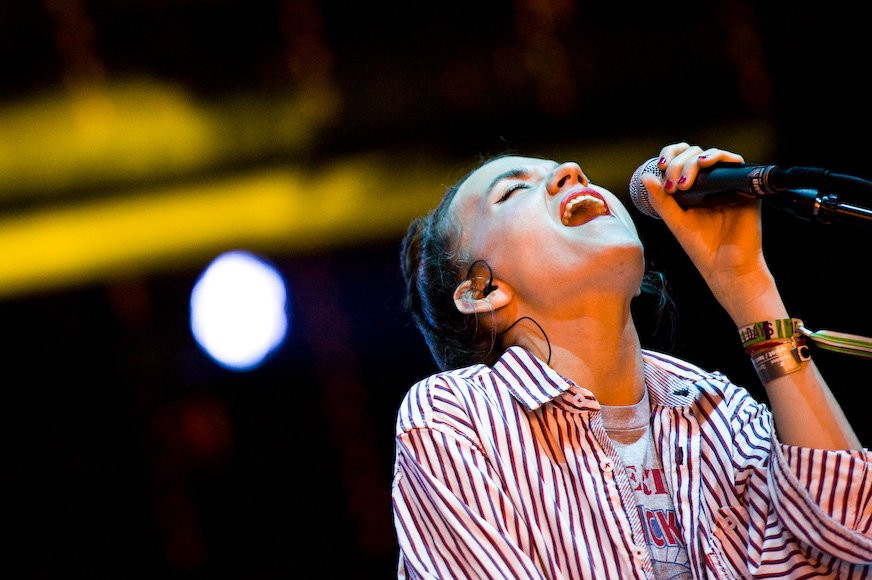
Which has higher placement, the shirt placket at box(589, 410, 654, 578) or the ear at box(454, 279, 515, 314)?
the ear at box(454, 279, 515, 314)

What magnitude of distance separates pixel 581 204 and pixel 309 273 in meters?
1.12

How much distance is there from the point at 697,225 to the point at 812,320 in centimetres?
74

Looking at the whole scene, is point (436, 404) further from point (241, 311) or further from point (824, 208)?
point (241, 311)

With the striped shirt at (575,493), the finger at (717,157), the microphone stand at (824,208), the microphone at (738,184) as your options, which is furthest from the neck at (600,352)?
the microphone stand at (824,208)

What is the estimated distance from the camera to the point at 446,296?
181 centimetres

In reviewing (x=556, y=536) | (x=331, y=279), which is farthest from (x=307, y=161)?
(x=556, y=536)

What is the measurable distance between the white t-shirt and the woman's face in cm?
23

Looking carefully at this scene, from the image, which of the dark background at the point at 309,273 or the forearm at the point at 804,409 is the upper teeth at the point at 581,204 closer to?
the forearm at the point at 804,409

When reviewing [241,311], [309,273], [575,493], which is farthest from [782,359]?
[241,311]

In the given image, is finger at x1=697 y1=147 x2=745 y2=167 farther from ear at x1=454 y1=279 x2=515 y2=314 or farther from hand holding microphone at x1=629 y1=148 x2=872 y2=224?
ear at x1=454 y1=279 x2=515 y2=314

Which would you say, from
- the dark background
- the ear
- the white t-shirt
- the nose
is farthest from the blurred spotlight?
the white t-shirt

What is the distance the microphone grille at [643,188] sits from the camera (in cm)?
141

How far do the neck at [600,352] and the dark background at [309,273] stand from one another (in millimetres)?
679

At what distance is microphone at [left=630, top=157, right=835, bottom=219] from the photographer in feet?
3.41
